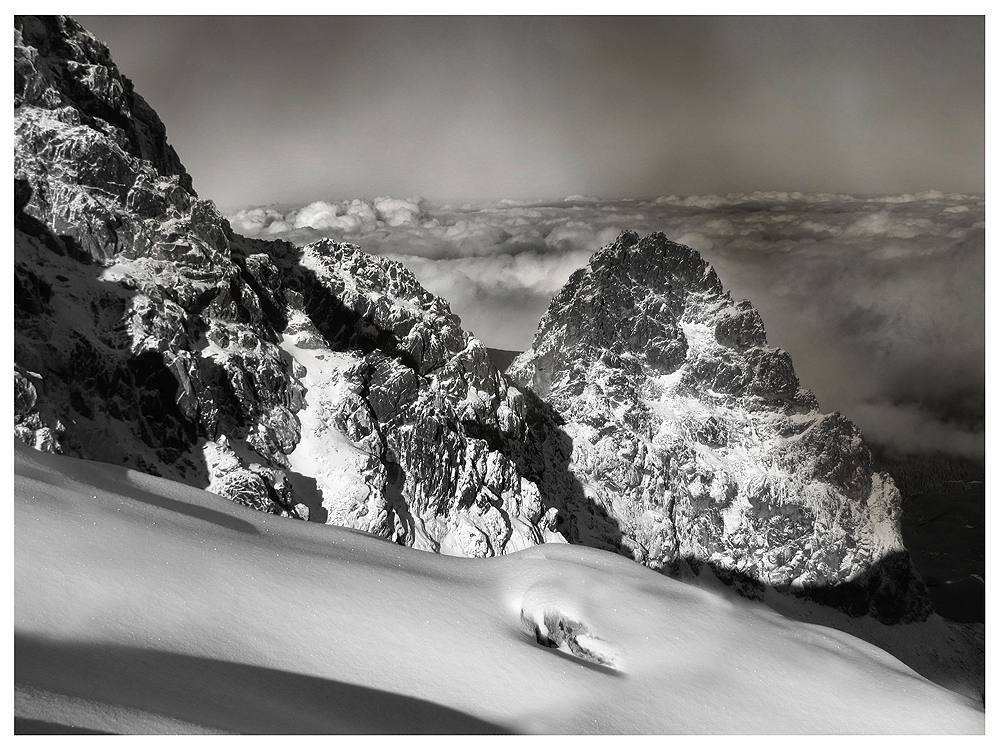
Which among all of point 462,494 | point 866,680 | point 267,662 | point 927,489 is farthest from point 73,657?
point 927,489

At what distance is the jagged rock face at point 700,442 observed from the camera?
105m

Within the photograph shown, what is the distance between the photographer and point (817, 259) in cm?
4294

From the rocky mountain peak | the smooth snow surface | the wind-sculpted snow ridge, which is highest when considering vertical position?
the rocky mountain peak

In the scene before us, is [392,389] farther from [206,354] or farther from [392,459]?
[206,354]

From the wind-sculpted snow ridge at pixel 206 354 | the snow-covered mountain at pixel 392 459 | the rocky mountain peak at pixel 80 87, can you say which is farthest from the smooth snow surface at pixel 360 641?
the rocky mountain peak at pixel 80 87

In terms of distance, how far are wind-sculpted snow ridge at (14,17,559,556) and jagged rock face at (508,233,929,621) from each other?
24.5m

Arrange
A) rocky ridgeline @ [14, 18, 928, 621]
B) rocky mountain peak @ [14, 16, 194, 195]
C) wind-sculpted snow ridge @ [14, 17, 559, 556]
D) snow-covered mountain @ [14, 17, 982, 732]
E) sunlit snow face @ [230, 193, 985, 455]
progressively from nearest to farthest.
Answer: snow-covered mountain @ [14, 17, 982, 732], sunlit snow face @ [230, 193, 985, 455], wind-sculpted snow ridge @ [14, 17, 559, 556], rocky mountain peak @ [14, 16, 194, 195], rocky ridgeline @ [14, 18, 928, 621]

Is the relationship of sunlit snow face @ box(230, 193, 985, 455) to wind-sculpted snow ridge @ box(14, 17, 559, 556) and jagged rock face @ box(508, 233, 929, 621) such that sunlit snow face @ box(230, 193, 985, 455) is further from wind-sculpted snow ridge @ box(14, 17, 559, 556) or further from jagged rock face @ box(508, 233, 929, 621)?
jagged rock face @ box(508, 233, 929, 621)

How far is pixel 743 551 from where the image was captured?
11069 cm

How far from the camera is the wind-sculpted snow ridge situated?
48.3 meters

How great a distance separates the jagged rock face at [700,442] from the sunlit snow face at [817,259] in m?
43.8

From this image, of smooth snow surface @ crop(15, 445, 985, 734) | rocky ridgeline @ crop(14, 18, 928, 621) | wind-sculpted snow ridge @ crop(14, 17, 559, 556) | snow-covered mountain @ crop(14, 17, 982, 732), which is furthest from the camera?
rocky ridgeline @ crop(14, 18, 928, 621)

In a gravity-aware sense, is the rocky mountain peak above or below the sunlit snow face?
above

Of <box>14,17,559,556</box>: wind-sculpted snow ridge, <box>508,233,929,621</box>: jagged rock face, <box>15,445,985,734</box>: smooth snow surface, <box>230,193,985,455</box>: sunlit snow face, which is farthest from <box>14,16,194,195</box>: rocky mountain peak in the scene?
<box>508,233,929,621</box>: jagged rock face
